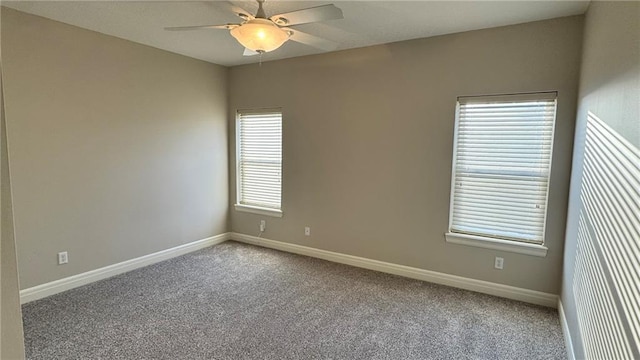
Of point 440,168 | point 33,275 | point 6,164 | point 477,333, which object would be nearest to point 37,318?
point 33,275

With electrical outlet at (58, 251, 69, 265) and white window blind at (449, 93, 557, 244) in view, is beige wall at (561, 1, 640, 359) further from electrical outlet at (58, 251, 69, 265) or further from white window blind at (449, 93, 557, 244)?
electrical outlet at (58, 251, 69, 265)

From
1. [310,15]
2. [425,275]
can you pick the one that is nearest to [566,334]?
[425,275]

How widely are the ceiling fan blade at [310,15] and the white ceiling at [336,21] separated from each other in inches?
14.7

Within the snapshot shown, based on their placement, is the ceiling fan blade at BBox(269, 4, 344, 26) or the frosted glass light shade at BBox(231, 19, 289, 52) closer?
the ceiling fan blade at BBox(269, 4, 344, 26)

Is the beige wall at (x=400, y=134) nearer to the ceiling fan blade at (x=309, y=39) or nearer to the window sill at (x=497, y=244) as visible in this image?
the window sill at (x=497, y=244)

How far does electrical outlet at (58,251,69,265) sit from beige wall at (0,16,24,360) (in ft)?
9.69

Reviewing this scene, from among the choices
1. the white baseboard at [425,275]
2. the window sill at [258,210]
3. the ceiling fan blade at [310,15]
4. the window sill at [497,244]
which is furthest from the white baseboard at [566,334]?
the window sill at [258,210]

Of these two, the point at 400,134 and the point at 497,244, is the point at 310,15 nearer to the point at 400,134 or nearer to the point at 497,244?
the point at 400,134

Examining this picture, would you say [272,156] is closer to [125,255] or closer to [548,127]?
[125,255]

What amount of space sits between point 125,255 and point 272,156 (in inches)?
83.3

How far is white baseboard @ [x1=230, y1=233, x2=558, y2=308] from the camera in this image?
306cm

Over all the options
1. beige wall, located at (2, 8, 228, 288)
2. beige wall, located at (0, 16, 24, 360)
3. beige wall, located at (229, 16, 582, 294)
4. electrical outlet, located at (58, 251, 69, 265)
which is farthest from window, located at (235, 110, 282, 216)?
beige wall, located at (0, 16, 24, 360)

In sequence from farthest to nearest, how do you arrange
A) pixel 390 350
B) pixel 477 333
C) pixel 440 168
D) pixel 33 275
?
1. pixel 440 168
2. pixel 33 275
3. pixel 477 333
4. pixel 390 350

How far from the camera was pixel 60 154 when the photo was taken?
312 cm
